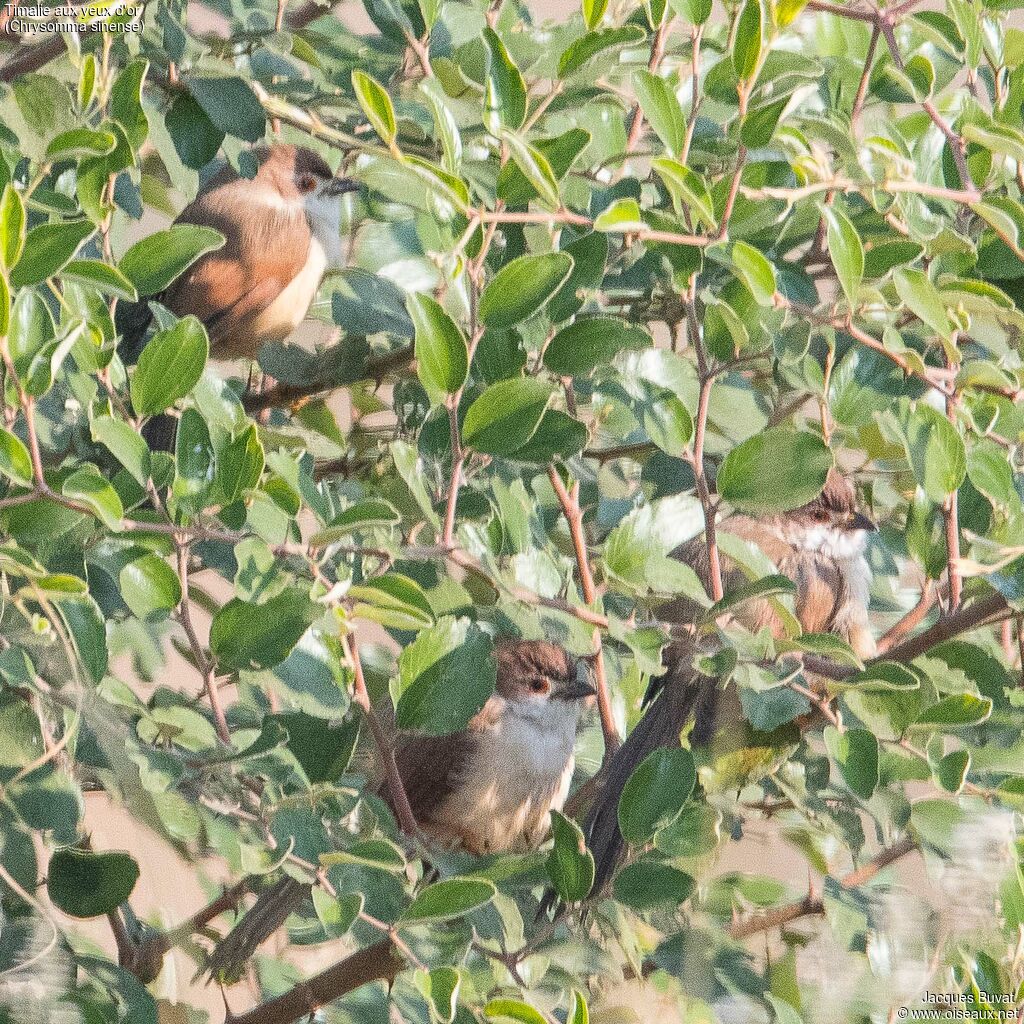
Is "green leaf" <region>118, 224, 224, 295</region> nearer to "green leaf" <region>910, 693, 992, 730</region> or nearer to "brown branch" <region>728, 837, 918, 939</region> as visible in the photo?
"green leaf" <region>910, 693, 992, 730</region>

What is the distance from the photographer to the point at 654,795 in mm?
1898

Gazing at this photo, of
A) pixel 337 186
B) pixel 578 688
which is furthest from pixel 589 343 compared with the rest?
pixel 337 186

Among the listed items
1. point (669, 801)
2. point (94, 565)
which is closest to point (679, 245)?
point (669, 801)

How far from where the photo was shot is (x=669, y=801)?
1.89 m

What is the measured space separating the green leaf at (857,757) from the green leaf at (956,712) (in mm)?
76

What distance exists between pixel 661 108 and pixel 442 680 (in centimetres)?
87

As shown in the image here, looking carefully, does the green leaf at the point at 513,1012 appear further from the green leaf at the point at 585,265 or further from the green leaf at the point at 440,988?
the green leaf at the point at 585,265

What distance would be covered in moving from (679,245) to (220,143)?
1070 mm

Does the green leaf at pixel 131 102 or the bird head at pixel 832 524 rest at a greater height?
the green leaf at pixel 131 102

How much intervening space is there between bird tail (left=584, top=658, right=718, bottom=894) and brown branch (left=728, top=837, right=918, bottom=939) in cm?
23

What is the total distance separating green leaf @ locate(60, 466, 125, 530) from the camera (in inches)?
66.7

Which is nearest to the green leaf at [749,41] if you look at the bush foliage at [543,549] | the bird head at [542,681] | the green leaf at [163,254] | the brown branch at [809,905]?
the bush foliage at [543,549]

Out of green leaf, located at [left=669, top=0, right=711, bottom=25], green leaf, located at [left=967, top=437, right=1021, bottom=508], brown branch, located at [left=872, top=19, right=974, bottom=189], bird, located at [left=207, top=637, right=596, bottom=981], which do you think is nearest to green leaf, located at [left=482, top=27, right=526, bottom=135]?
green leaf, located at [left=669, top=0, right=711, bottom=25]

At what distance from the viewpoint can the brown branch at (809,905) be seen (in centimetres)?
216
